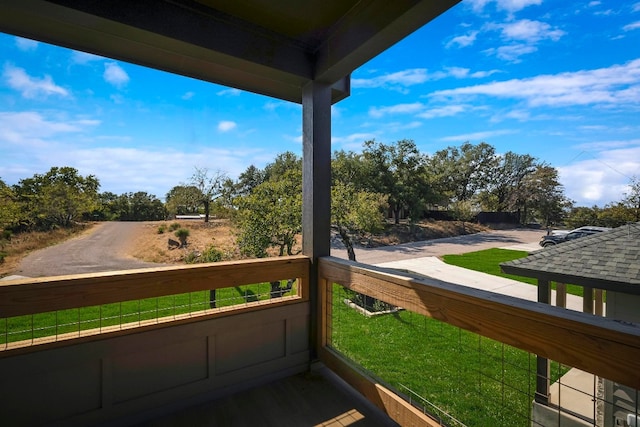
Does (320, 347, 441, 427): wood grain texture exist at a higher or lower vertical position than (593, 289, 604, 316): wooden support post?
lower

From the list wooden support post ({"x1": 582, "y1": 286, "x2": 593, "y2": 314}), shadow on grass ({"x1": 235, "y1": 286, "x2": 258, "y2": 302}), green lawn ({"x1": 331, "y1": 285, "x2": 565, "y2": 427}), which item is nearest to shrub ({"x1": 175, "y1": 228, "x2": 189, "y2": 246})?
shadow on grass ({"x1": 235, "y1": 286, "x2": 258, "y2": 302})

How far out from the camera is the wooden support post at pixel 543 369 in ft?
4.63

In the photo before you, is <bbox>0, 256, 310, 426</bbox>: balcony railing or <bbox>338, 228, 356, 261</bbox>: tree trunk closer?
<bbox>0, 256, 310, 426</bbox>: balcony railing

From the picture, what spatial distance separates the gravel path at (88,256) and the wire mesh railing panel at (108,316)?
0.91ft

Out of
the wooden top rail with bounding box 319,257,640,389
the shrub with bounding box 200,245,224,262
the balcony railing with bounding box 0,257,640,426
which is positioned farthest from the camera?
the shrub with bounding box 200,245,224,262

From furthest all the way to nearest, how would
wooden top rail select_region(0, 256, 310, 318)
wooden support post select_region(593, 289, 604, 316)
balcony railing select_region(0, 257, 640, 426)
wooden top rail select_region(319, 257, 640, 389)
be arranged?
wooden support post select_region(593, 289, 604, 316), wooden top rail select_region(0, 256, 310, 318), balcony railing select_region(0, 257, 640, 426), wooden top rail select_region(319, 257, 640, 389)

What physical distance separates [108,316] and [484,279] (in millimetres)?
2056

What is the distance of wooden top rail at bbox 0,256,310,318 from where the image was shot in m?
1.25

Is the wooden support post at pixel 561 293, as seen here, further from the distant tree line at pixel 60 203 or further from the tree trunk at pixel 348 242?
the distant tree line at pixel 60 203

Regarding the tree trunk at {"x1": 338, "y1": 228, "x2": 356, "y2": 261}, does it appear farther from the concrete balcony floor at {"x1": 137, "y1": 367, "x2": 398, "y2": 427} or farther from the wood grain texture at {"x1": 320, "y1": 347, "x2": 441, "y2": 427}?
the concrete balcony floor at {"x1": 137, "y1": 367, "x2": 398, "y2": 427}

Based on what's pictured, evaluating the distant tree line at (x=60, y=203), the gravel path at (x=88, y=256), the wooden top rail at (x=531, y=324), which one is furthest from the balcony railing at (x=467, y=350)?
the distant tree line at (x=60, y=203)

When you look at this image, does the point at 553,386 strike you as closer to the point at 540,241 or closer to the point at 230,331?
the point at 540,241

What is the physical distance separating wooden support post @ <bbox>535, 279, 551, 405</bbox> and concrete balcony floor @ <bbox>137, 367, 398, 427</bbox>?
83cm

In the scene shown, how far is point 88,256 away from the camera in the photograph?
180 cm
